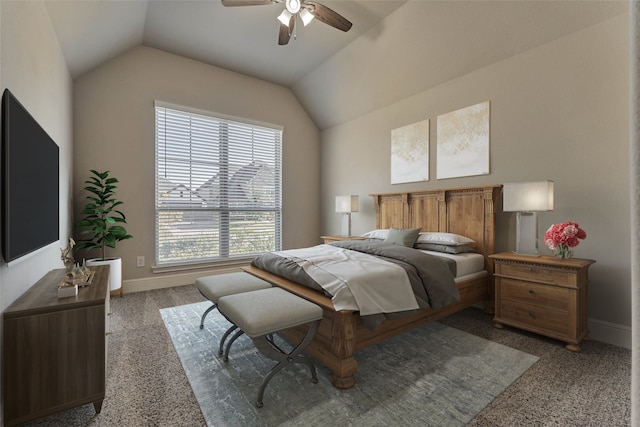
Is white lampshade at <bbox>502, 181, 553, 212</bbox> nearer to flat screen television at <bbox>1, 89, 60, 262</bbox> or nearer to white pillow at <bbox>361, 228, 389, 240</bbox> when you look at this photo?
white pillow at <bbox>361, 228, 389, 240</bbox>

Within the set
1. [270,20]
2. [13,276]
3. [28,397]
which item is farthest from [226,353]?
[270,20]

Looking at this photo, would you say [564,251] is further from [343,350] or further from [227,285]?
[227,285]

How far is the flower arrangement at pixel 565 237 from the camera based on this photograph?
241 centimetres

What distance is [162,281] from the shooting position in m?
4.07

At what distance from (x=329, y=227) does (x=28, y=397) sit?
4429 mm

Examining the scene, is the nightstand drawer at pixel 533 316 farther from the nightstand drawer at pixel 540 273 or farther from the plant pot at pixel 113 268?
the plant pot at pixel 113 268

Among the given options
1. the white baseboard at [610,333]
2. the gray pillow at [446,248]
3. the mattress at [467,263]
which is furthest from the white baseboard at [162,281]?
the white baseboard at [610,333]

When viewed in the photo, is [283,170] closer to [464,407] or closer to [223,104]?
[223,104]

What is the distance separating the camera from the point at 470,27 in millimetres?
3041

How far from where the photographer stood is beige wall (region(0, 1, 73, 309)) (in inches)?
62.3

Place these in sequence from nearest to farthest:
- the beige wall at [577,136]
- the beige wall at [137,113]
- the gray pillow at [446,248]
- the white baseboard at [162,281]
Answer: the beige wall at [577,136] < the gray pillow at [446,248] < the beige wall at [137,113] < the white baseboard at [162,281]

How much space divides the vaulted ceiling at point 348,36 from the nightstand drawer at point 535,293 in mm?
2295

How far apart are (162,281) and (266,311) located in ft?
9.72

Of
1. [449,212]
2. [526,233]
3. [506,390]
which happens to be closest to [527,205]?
[526,233]
